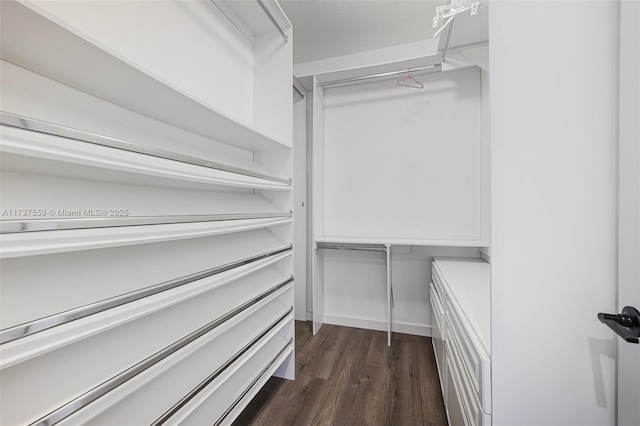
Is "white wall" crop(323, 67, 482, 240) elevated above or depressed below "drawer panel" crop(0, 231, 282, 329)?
above

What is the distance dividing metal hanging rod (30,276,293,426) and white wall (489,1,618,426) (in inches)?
41.8

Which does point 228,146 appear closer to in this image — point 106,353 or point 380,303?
point 106,353

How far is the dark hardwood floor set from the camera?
1.52 m

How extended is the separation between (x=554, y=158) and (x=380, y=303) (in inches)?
87.9

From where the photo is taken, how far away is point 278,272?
1761mm

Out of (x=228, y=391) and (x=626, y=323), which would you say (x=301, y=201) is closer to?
(x=228, y=391)

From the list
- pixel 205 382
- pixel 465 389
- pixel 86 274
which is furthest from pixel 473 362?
pixel 86 274

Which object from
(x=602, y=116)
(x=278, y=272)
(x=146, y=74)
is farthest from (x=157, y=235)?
(x=602, y=116)

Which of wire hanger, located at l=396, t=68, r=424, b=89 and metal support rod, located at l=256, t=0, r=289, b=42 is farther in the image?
wire hanger, located at l=396, t=68, r=424, b=89

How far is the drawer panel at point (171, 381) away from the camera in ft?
2.60

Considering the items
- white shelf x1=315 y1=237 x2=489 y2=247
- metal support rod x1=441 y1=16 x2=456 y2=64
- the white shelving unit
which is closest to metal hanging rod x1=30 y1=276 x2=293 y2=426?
the white shelving unit

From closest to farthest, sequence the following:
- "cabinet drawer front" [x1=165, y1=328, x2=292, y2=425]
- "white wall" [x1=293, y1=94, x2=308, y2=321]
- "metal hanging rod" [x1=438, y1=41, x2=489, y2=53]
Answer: "cabinet drawer front" [x1=165, y1=328, x2=292, y2=425] → "metal hanging rod" [x1=438, y1=41, x2=489, y2=53] → "white wall" [x1=293, y1=94, x2=308, y2=321]

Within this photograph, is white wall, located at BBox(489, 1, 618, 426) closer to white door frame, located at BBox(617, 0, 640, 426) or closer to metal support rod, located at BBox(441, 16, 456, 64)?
white door frame, located at BBox(617, 0, 640, 426)

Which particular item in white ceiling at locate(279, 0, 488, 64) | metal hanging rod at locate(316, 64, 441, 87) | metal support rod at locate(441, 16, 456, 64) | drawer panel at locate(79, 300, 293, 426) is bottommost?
drawer panel at locate(79, 300, 293, 426)
